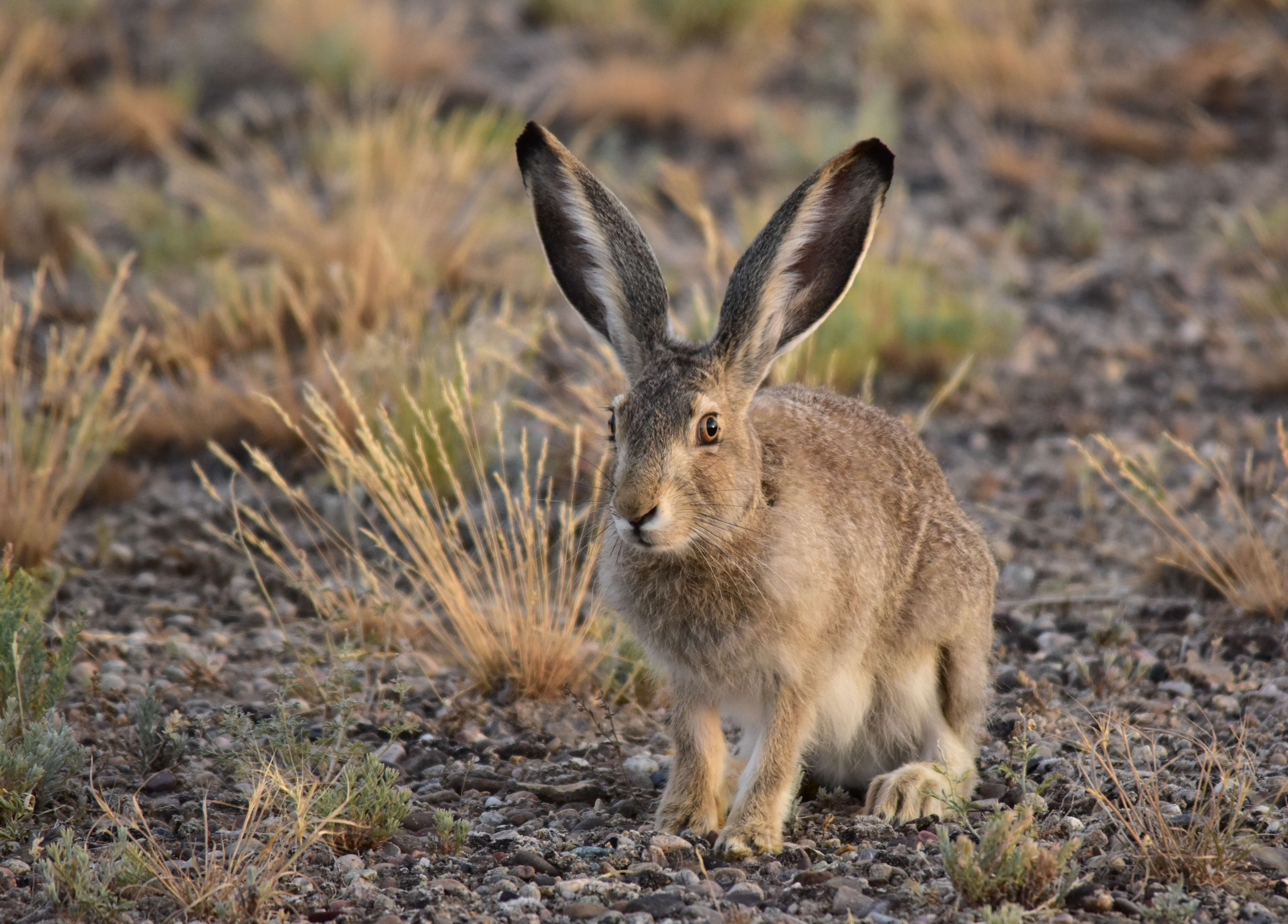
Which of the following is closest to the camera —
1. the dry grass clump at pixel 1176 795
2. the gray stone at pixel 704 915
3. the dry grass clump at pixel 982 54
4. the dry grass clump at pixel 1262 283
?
the gray stone at pixel 704 915

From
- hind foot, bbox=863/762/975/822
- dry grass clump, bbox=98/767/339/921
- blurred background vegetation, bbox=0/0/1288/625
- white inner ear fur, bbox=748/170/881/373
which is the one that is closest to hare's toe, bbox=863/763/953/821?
hind foot, bbox=863/762/975/822

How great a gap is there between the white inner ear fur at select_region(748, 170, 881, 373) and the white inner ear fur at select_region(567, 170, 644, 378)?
0.39 meters

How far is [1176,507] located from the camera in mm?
6887

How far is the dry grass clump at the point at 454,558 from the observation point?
5176mm

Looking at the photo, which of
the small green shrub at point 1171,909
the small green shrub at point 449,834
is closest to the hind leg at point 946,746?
the small green shrub at point 1171,909

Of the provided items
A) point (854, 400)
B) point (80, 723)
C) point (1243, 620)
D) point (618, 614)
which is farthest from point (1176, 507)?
point (80, 723)

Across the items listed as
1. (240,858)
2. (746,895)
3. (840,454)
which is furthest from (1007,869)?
(240,858)

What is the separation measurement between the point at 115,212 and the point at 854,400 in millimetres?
6710

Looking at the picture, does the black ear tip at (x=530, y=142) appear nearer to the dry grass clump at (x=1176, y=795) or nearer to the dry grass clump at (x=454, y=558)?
the dry grass clump at (x=454, y=558)

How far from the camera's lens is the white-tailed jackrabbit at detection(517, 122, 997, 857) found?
4254 millimetres

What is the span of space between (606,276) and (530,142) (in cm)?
49

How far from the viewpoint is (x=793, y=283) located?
4543mm

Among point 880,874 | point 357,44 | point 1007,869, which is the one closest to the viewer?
point 1007,869

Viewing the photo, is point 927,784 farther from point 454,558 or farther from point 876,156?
point 454,558
